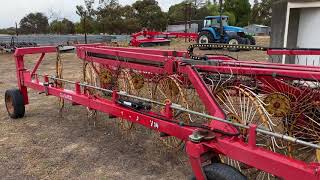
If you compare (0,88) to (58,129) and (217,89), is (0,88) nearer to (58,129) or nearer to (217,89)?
(58,129)

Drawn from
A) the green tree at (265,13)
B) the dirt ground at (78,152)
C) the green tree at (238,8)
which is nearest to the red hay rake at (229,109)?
the dirt ground at (78,152)

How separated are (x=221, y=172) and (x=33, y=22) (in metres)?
57.1

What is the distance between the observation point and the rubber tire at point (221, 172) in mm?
2635

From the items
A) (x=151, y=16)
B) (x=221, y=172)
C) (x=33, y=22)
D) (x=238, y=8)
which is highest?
(x=238, y=8)

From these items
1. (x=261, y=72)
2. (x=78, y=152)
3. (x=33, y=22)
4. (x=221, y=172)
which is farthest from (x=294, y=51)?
(x=33, y=22)

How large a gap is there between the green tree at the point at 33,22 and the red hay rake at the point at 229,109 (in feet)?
169

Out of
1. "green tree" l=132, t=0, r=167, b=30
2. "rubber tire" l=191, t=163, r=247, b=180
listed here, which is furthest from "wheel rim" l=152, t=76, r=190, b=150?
"green tree" l=132, t=0, r=167, b=30

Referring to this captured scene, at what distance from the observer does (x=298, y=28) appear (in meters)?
9.82

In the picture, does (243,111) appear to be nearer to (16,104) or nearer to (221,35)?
(16,104)

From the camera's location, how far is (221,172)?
8.81 feet

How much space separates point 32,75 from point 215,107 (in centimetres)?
416

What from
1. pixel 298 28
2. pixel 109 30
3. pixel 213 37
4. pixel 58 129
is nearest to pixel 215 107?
pixel 58 129

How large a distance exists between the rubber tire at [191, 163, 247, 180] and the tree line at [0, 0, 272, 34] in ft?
135

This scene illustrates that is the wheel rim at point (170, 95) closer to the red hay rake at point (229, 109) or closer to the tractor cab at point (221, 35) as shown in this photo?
the red hay rake at point (229, 109)
